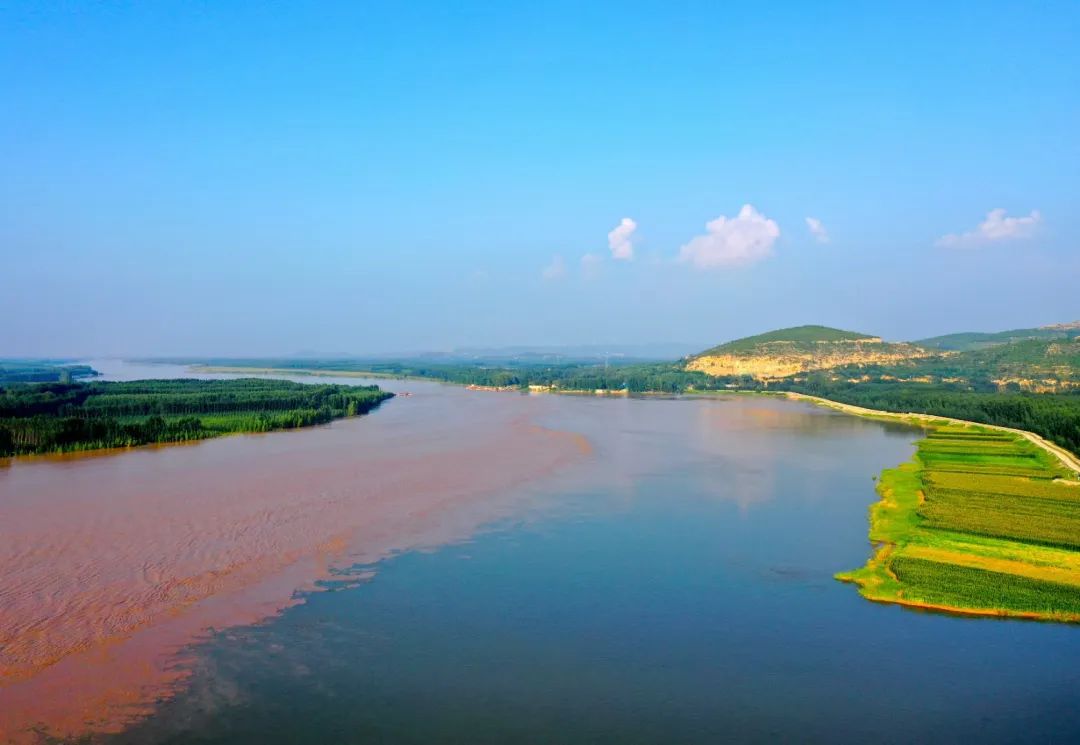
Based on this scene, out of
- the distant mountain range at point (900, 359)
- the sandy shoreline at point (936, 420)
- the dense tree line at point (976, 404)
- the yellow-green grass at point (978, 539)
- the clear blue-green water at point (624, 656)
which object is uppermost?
the distant mountain range at point (900, 359)

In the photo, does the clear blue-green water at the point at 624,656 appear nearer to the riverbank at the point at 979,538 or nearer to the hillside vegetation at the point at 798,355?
the riverbank at the point at 979,538

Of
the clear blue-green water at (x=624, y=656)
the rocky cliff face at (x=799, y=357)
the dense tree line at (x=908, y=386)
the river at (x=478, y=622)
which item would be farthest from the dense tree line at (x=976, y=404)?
the clear blue-green water at (x=624, y=656)

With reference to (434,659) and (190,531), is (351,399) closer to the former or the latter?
(190,531)

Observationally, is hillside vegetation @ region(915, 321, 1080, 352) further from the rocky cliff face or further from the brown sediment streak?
the brown sediment streak

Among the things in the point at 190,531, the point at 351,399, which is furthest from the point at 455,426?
the point at 190,531

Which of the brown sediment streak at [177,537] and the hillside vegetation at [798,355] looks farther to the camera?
the hillside vegetation at [798,355]

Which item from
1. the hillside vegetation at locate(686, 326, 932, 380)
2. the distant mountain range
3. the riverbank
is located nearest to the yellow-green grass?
the riverbank

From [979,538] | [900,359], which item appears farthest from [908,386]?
[979,538]
